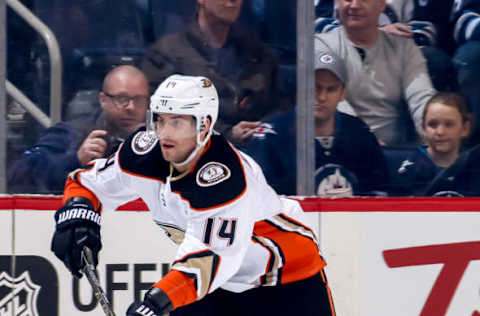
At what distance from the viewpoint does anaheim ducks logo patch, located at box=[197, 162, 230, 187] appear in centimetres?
294

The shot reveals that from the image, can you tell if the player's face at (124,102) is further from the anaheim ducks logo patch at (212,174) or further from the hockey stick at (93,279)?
the anaheim ducks logo patch at (212,174)

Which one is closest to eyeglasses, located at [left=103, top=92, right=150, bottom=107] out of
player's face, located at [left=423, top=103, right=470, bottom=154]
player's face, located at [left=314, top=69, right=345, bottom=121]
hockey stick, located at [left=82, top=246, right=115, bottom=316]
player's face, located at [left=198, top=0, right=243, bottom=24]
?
player's face, located at [left=198, top=0, right=243, bottom=24]

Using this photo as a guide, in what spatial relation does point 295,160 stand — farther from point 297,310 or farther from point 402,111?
point 297,310

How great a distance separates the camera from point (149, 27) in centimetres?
432

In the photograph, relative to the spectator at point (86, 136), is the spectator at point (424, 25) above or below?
above

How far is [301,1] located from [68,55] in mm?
1094

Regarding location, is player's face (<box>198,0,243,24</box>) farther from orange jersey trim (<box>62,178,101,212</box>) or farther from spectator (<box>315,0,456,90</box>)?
orange jersey trim (<box>62,178,101,212</box>)

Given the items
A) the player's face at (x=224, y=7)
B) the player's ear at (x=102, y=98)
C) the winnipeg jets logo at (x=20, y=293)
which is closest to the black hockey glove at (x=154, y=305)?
the winnipeg jets logo at (x=20, y=293)

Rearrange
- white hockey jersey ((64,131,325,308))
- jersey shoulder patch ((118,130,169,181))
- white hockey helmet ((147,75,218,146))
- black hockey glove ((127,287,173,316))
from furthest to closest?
jersey shoulder patch ((118,130,169,181))
white hockey helmet ((147,75,218,146))
white hockey jersey ((64,131,325,308))
black hockey glove ((127,287,173,316))

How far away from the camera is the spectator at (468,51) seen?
4359mm

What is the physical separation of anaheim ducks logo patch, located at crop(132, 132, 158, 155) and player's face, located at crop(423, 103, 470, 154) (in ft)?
5.30

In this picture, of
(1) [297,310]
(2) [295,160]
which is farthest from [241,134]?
(1) [297,310]

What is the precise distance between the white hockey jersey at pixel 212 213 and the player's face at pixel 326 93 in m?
1.05

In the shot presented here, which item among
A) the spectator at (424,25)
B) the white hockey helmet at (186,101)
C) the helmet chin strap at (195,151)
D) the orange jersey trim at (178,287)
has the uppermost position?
the spectator at (424,25)
